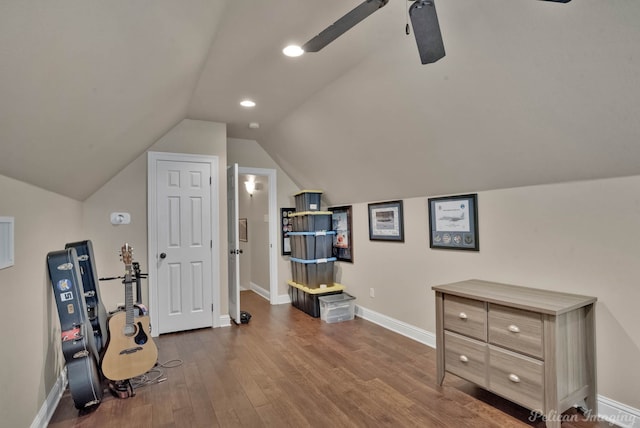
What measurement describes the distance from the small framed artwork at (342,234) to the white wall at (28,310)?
3.12 m

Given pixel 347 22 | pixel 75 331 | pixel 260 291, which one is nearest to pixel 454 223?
pixel 347 22

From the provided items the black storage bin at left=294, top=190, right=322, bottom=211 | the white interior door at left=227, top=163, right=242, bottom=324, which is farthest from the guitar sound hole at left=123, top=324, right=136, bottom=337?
the black storage bin at left=294, top=190, right=322, bottom=211

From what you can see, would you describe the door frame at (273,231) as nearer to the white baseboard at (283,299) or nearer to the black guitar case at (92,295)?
the white baseboard at (283,299)

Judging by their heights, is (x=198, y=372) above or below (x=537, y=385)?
below

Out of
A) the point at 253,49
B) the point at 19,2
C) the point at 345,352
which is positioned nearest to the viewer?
the point at 19,2

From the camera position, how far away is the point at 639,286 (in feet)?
6.65

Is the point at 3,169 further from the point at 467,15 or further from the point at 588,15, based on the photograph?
the point at 588,15

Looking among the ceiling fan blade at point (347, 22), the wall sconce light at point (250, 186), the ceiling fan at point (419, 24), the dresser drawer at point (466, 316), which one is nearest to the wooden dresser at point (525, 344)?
the dresser drawer at point (466, 316)

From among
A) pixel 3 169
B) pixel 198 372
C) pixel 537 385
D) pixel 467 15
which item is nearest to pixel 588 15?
pixel 467 15

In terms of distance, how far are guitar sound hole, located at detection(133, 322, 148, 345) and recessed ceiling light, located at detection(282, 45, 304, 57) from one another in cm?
240

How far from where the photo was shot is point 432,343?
337 cm

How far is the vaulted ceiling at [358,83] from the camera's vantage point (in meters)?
1.33

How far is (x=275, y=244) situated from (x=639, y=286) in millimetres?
4073

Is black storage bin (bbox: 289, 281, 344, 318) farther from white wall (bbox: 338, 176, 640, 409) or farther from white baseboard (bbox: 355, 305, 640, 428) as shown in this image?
white wall (bbox: 338, 176, 640, 409)
